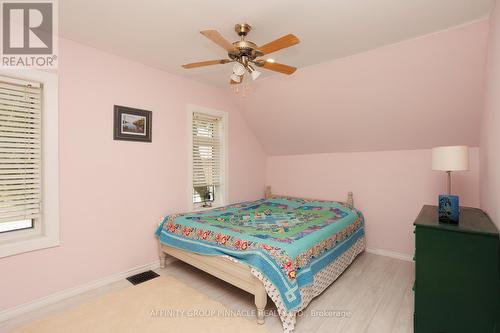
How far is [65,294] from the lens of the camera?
7.97ft

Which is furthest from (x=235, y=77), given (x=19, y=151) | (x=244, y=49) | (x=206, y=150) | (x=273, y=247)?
(x=19, y=151)

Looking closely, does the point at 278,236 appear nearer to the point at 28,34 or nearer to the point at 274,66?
the point at 274,66

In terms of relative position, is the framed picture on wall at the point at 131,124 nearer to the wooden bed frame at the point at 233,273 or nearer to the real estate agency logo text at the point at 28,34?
the real estate agency logo text at the point at 28,34

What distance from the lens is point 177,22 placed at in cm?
217

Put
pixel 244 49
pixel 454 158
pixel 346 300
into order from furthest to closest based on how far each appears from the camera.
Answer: pixel 346 300 < pixel 454 158 < pixel 244 49

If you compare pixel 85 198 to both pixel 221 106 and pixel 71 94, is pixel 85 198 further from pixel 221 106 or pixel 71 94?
pixel 221 106

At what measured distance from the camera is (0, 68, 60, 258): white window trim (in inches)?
90.6

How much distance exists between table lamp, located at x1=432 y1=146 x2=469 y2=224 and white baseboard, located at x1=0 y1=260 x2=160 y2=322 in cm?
314

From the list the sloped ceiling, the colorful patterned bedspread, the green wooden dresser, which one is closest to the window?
the colorful patterned bedspread

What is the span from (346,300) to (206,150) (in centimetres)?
270

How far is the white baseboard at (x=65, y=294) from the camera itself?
7.02 ft

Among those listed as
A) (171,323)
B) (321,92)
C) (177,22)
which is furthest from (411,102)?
(171,323)

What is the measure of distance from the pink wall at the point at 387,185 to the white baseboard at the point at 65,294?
2.95 meters

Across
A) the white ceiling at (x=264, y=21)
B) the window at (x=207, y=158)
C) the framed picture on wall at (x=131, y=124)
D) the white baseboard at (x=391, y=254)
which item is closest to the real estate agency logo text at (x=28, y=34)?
the white ceiling at (x=264, y=21)
